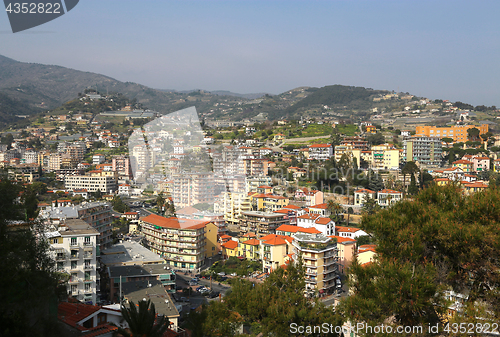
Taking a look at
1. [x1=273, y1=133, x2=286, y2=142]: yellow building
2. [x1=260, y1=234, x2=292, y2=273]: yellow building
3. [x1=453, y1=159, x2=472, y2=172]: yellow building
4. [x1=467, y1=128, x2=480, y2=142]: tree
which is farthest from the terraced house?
[x1=467, y1=128, x2=480, y2=142]: tree

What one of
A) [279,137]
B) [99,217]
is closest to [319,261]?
[99,217]

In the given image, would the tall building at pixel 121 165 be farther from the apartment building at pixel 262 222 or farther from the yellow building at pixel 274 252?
the yellow building at pixel 274 252

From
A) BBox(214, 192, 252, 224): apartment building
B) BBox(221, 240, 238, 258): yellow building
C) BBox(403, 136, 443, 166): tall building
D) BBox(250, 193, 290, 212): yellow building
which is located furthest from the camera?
BBox(403, 136, 443, 166): tall building

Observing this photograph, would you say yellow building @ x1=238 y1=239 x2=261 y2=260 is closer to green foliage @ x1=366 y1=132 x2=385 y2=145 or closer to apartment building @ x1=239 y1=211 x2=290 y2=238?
apartment building @ x1=239 y1=211 x2=290 y2=238

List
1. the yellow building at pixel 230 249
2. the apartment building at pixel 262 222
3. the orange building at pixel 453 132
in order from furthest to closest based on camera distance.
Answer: the orange building at pixel 453 132 < the apartment building at pixel 262 222 < the yellow building at pixel 230 249

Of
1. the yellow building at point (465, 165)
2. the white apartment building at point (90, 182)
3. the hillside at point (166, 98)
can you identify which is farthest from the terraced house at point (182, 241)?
the hillside at point (166, 98)

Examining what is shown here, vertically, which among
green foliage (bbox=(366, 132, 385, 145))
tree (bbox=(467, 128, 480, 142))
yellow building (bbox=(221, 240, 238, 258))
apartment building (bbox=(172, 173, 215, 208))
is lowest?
yellow building (bbox=(221, 240, 238, 258))

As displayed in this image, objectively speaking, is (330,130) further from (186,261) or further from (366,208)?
(186,261)
